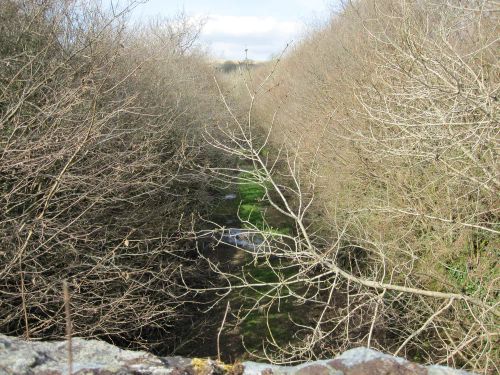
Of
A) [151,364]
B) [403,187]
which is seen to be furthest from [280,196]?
[151,364]

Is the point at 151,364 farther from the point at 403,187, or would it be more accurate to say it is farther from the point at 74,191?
the point at 403,187

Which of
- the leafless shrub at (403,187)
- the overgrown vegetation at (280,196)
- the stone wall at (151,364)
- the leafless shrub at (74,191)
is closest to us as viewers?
the stone wall at (151,364)

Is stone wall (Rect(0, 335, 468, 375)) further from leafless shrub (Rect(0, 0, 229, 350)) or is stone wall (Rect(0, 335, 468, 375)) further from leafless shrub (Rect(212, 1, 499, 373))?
leafless shrub (Rect(0, 0, 229, 350))

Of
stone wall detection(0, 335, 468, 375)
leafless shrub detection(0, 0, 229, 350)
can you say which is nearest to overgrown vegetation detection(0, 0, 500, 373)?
leafless shrub detection(0, 0, 229, 350)

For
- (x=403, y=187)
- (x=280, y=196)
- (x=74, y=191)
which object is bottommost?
(x=403, y=187)

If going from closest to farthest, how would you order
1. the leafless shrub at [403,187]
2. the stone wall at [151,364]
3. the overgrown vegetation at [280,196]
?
the stone wall at [151,364] < the leafless shrub at [403,187] < the overgrown vegetation at [280,196]

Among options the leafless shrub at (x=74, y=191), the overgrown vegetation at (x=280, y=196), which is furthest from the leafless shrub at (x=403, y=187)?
the leafless shrub at (x=74, y=191)

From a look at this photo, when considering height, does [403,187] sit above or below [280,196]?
below

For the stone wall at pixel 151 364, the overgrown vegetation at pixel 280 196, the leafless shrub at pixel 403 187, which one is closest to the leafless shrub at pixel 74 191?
the overgrown vegetation at pixel 280 196

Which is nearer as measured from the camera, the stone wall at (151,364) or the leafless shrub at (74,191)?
the stone wall at (151,364)

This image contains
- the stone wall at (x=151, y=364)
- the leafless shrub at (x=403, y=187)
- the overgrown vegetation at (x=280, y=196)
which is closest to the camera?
the stone wall at (x=151, y=364)

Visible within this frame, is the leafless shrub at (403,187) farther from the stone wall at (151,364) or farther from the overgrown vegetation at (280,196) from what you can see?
the stone wall at (151,364)

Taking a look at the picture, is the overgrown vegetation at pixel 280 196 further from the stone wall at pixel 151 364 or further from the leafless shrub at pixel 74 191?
the stone wall at pixel 151 364

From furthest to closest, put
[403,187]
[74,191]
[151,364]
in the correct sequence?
[403,187] < [74,191] < [151,364]
